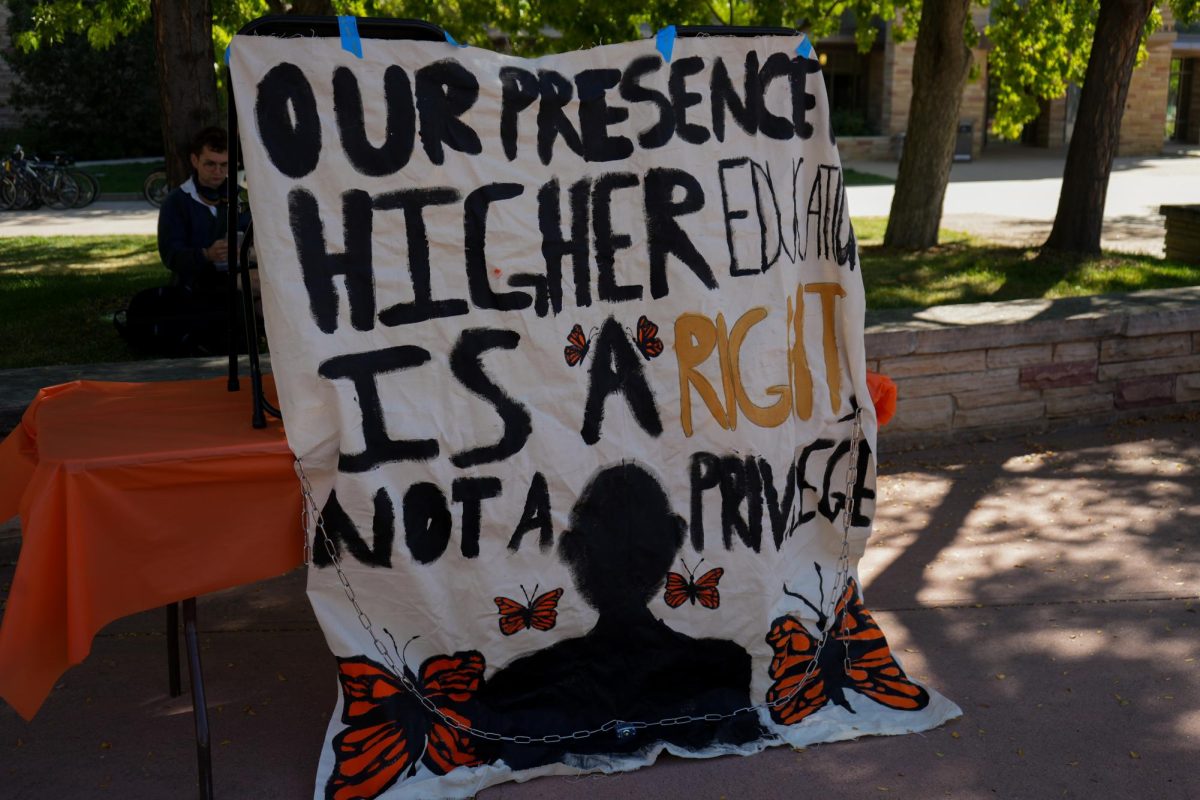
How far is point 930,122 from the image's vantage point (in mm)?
10516

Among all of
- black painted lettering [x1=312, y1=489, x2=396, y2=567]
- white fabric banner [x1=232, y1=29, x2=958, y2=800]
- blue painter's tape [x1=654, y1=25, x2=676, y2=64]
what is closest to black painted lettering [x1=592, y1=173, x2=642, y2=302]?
white fabric banner [x1=232, y1=29, x2=958, y2=800]

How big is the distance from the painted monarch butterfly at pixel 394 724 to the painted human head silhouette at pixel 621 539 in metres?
0.39

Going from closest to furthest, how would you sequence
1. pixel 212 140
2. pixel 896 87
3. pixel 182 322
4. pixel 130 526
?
pixel 130 526
pixel 212 140
pixel 182 322
pixel 896 87

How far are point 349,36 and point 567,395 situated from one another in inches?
43.5

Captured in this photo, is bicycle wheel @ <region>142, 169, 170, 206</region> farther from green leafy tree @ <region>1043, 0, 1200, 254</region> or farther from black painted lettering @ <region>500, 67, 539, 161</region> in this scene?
black painted lettering @ <region>500, 67, 539, 161</region>

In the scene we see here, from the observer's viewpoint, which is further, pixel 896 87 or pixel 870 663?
pixel 896 87

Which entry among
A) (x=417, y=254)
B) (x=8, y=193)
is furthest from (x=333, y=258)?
(x=8, y=193)

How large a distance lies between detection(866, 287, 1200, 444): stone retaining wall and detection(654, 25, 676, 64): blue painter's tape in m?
2.65

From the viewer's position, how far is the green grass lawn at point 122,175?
20.1m

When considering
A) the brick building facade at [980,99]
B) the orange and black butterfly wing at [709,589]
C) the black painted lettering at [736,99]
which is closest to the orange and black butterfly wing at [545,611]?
the orange and black butterfly wing at [709,589]

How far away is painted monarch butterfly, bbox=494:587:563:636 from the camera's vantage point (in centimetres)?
332

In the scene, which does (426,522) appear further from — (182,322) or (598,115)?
(182,322)

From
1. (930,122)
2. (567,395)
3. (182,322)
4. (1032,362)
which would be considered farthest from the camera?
(930,122)

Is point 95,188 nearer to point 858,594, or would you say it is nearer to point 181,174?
point 181,174
